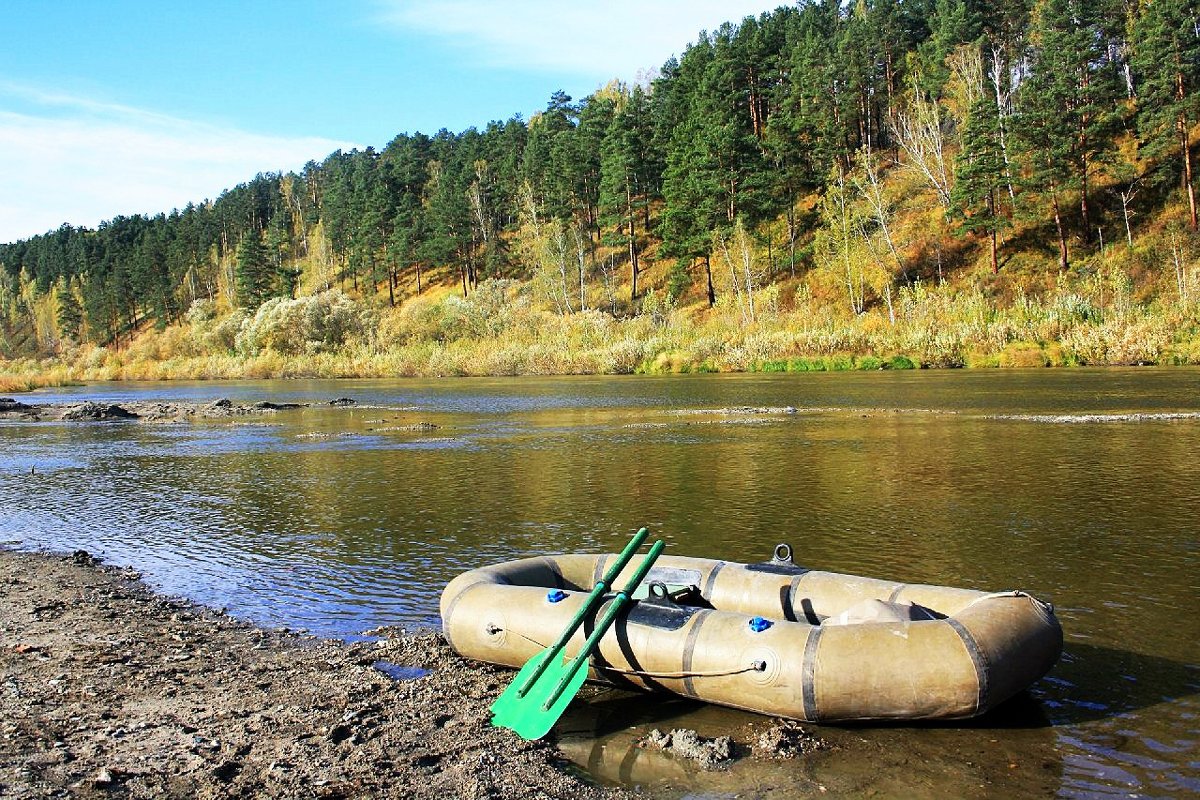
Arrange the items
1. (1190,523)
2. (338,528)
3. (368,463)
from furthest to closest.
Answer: (368,463) → (338,528) → (1190,523)

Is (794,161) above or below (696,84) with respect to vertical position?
below

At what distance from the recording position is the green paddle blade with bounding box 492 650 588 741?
608 cm

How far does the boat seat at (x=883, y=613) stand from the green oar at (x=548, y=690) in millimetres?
1598

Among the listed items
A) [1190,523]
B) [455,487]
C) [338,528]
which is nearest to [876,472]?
[1190,523]

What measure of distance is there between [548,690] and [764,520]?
6.78m

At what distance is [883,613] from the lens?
6.63 m

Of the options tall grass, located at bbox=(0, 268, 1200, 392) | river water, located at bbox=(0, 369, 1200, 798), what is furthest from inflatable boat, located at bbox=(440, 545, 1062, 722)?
tall grass, located at bbox=(0, 268, 1200, 392)

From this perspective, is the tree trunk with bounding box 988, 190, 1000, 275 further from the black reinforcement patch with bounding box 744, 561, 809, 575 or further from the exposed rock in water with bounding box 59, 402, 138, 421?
the black reinforcement patch with bounding box 744, 561, 809, 575

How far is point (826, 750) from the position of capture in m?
5.82

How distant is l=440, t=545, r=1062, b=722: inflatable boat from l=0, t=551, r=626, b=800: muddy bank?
2.03ft

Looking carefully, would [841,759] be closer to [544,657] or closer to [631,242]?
[544,657]

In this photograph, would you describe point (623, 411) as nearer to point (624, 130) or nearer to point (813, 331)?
point (813, 331)

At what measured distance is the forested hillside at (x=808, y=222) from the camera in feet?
155

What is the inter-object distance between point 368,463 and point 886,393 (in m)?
18.3
